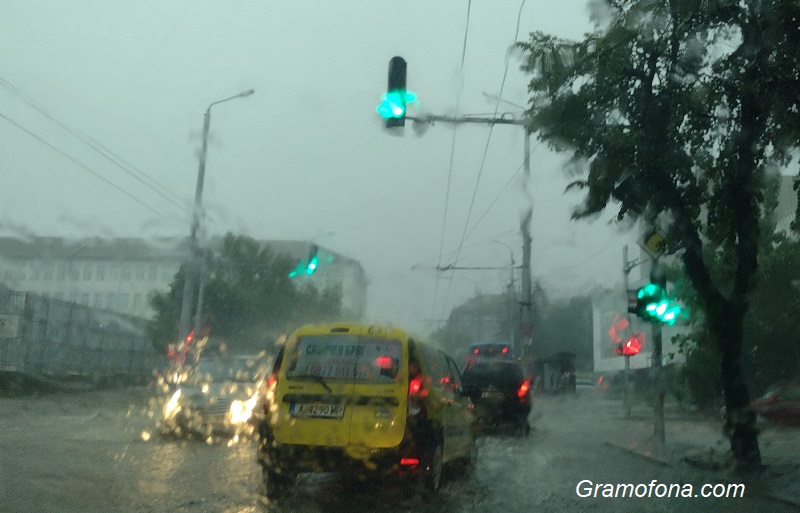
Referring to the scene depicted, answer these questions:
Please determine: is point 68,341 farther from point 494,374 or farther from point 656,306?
point 656,306

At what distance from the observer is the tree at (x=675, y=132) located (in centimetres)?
1230

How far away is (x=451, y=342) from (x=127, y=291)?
871 inches

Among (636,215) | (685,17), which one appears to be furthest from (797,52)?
(636,215)

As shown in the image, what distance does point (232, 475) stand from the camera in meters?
10.4

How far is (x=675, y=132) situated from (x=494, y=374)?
7.30m

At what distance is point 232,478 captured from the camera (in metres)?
10.2

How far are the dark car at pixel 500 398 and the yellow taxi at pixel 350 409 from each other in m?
8.84

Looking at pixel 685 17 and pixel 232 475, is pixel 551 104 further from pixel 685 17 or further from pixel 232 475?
pixel 232 475

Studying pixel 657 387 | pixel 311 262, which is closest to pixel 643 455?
pixel 657 387

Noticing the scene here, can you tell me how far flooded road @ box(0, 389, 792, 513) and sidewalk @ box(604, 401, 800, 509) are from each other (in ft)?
1.31

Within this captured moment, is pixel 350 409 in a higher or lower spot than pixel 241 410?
higher

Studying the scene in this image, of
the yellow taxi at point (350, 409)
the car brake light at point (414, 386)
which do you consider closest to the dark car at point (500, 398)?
the yellow taxi at point (350, 409)

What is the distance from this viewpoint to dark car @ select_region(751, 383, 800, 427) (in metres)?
20.7

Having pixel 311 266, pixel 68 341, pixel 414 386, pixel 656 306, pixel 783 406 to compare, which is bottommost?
pixel 783 406
